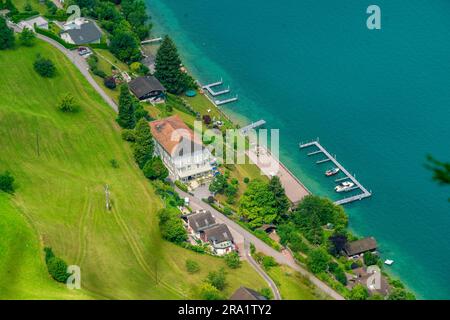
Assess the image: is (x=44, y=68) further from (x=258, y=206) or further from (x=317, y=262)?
(x=317, y=262)

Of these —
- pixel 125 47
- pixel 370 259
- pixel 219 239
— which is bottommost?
pixel 370 259

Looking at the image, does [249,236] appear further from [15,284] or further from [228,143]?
[15,284]

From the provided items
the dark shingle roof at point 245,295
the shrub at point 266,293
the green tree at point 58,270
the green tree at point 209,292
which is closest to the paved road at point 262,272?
the shrub at point 266,293

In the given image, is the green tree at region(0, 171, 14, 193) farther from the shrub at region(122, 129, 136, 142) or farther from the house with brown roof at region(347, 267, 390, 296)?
the house with brown roof at region(347, 267, 390, 296)

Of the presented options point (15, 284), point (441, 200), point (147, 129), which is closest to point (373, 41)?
point (441, 200)

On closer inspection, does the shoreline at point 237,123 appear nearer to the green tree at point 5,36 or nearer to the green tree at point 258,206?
the green tree at point 258,206

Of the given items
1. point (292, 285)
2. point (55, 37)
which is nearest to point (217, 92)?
point (55, 37)

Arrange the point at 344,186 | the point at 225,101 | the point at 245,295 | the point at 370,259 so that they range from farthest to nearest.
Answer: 1. the point at 225,101
2. the point at 344,186
3. the point at 370,259
4. the point at 245,295
